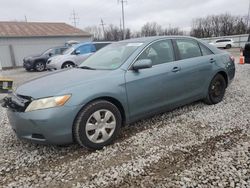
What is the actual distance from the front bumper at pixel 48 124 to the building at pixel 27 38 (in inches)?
743

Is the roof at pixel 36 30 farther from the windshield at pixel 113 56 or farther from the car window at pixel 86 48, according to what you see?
the windshield at pixel 113 56

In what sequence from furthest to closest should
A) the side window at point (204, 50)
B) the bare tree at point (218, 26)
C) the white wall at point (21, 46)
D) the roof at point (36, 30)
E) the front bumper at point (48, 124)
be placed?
the bare tree at point (218, 26) < the roof at point (36, 30) < the white wall at point (21, 46) < the side window at point (204, 50) < the front bumper at point (48, 124)

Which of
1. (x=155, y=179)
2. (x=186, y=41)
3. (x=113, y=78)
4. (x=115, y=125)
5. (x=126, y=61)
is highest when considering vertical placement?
(x=186, y=41)

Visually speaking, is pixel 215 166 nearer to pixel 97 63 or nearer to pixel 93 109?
pixel 93 109

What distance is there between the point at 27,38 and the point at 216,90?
20.4 metres

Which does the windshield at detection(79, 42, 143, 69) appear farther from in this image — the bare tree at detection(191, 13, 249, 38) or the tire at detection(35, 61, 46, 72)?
the bare tree at detection(191, 13, 249, 38)

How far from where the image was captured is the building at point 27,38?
2028cm

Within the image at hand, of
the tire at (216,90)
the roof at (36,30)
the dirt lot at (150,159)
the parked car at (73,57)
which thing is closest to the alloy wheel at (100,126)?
the dirt lot at (150,159)

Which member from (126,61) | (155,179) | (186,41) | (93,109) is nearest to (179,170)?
(155,179)

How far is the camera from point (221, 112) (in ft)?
14.3

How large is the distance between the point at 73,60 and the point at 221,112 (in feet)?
28.3

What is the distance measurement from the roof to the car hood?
1982cm

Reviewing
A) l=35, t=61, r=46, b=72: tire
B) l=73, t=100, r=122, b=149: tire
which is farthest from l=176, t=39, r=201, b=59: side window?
l=35, t=61, r=46, b=72: tire

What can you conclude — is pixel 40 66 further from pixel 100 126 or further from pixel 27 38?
pixel 100 126
